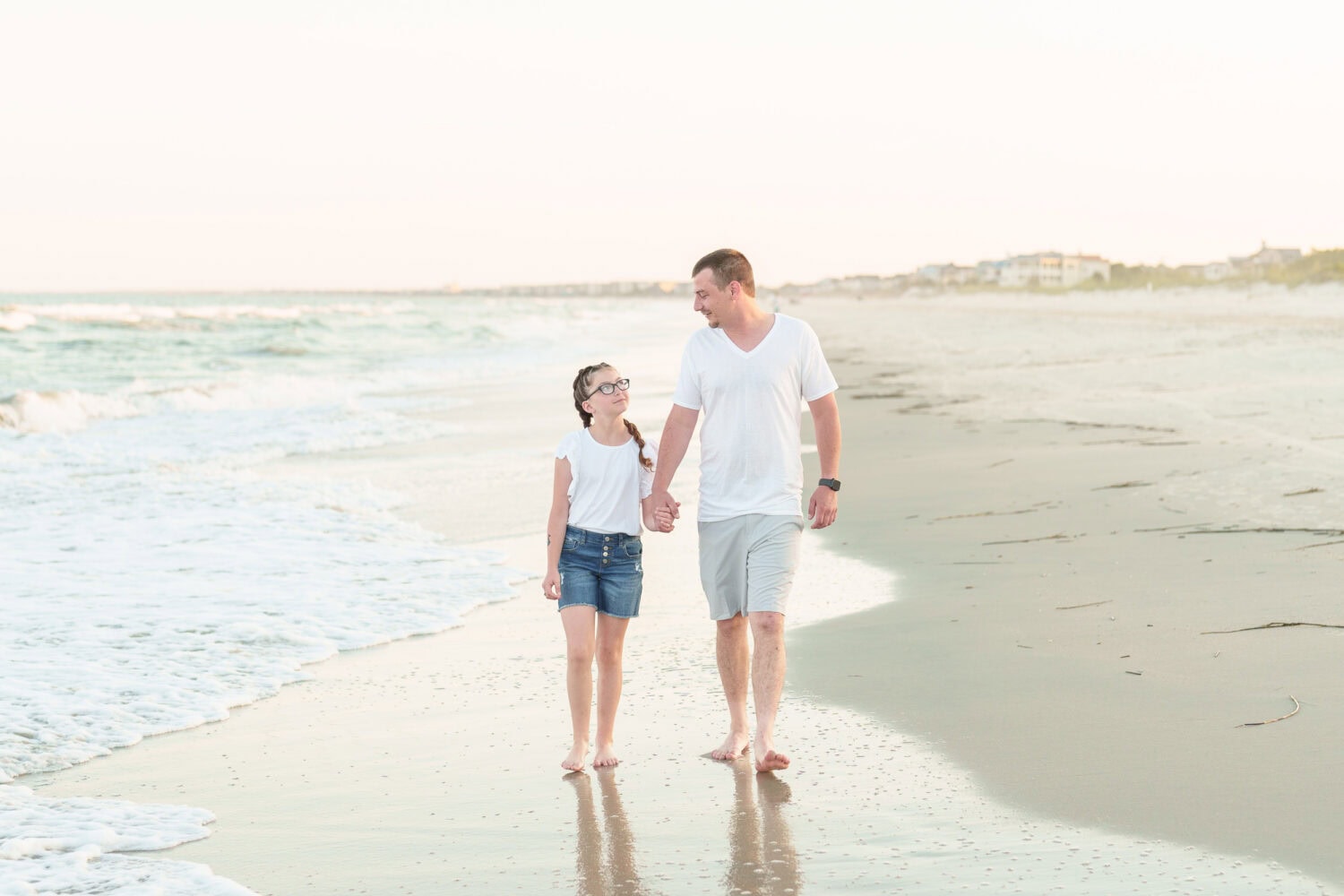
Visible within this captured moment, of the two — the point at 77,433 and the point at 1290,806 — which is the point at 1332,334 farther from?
the point at 1290,806

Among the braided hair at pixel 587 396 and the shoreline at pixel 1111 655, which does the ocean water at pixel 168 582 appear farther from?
the shoreline at pixel 1111 655

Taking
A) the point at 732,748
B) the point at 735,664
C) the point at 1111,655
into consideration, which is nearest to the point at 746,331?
the point at 735,664

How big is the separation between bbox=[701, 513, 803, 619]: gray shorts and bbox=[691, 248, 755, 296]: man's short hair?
784 millimetres

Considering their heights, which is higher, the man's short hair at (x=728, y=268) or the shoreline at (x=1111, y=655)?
the man's short hair at (x=728, y=268)

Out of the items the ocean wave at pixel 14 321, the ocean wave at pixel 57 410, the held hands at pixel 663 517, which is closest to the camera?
the held hands at pixel 663 517

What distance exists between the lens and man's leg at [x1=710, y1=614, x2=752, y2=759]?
14.3 ft

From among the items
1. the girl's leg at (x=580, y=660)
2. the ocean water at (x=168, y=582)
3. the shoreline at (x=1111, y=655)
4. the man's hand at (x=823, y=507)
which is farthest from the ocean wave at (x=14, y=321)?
the man's hand at (x=823, y=507)

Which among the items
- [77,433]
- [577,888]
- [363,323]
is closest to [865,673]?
[577,888]

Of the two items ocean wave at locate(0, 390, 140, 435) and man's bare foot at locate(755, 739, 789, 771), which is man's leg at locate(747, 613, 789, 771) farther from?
ocean wave at locate(0, 390, 140, 435)

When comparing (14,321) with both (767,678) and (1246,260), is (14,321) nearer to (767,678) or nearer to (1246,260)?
(767,678)

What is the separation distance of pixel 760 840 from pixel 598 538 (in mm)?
1231

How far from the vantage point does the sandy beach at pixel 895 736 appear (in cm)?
342

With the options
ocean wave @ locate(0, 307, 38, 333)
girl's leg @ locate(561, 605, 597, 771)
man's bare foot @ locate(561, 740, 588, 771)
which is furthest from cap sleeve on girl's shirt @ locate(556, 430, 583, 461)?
ocean wave @ locate(0, 307, 38, 333)

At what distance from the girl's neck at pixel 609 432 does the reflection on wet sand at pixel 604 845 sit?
1094 millimetres
